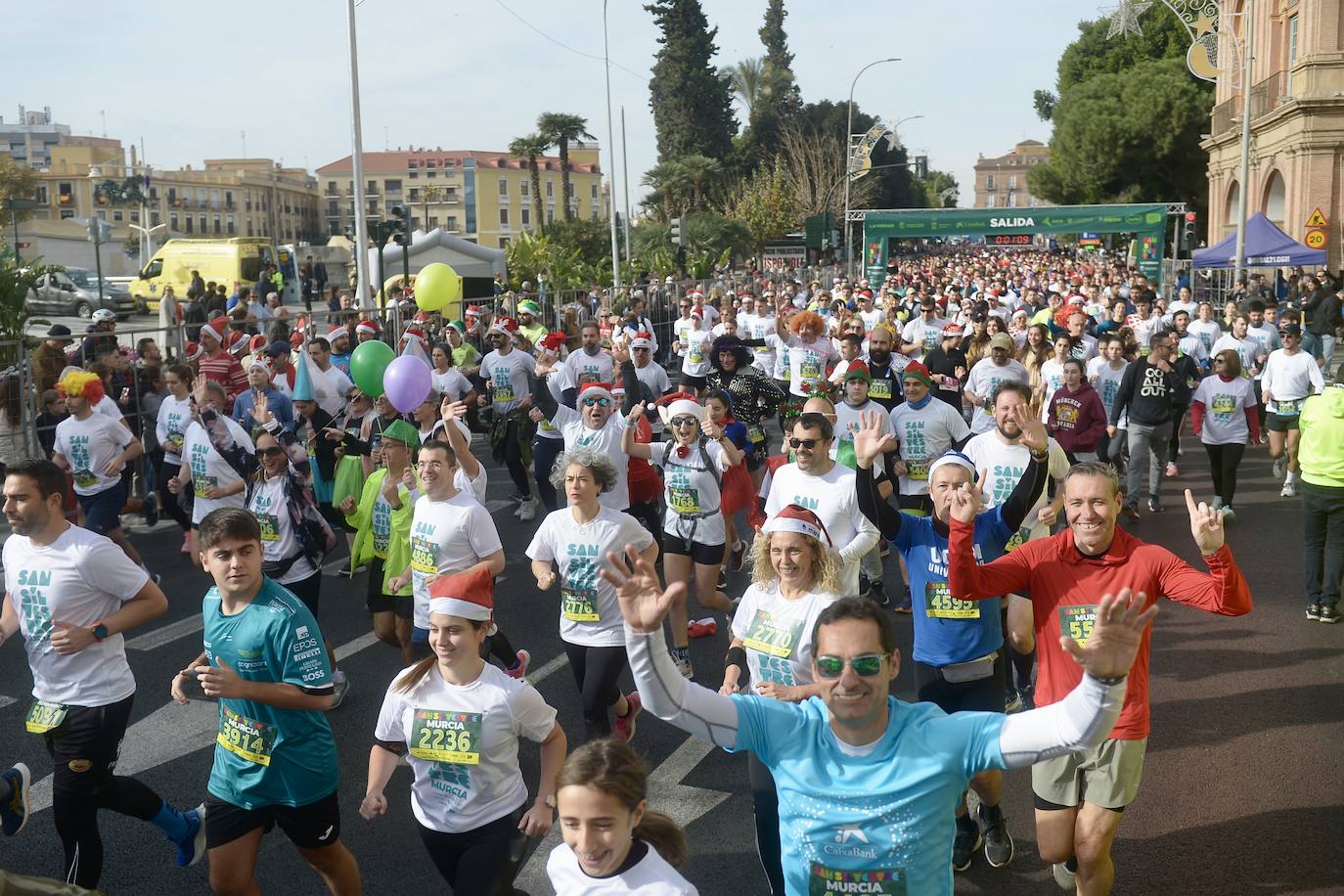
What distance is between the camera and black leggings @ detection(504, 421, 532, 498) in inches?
482

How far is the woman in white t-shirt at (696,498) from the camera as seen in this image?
25.8 ft

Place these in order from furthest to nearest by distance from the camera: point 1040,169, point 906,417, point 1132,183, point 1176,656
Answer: point 1040,169 < point 1132,183 < point 906,417 < point 1176,656

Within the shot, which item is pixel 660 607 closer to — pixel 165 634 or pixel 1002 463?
pixel 1002 463

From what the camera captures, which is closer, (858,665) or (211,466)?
(858,665)

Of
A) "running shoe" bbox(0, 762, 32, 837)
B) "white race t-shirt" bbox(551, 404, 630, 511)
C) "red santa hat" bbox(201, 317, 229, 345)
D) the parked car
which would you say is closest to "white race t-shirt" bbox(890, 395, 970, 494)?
"white race t-shirt" bbox(551, 404, 630, 511)

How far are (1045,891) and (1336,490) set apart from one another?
4627mm

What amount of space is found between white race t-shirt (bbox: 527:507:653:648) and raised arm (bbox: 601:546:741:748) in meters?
2.73

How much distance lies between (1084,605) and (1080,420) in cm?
634

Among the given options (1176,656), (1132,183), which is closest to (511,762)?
(1176,656)

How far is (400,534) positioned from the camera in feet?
22.8

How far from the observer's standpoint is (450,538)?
618 cm

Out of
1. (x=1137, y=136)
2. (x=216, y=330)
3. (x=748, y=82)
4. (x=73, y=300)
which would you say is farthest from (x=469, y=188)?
(x=216, y=330)

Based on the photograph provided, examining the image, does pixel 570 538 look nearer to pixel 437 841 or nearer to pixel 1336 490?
pixel 437 841

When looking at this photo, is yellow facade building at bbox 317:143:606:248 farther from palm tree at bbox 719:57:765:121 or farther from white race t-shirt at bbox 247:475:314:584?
white race t-shirt at bbox 247:475:314:584
